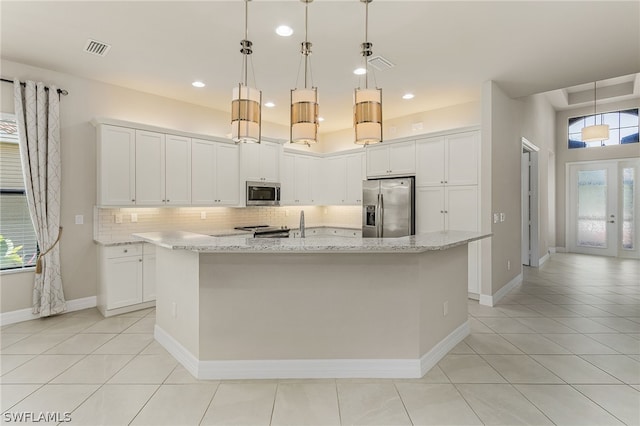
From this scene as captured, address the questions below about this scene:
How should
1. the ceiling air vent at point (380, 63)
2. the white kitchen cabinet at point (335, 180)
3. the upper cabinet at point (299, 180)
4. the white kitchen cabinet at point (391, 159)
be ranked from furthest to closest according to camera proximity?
the white kitchen cabinet at point (335, 180) < the upper cabinet at point (299, 180) < the white kitchen cabinet at point (391, 159) < the ceiling air vent at point (380, 63)

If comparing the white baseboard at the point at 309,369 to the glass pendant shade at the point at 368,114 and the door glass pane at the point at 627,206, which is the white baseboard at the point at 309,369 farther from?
the door glass pane at the point at 627,206

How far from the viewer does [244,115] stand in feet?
7.93

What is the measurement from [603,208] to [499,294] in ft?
18.5

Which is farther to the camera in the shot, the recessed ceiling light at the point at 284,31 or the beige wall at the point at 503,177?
the beige wall at the point at 503,177

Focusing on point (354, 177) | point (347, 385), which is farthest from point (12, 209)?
point (354, 177)

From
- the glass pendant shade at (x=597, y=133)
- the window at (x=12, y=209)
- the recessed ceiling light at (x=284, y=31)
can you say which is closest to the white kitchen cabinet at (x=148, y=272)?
the window at (x=12, y=209)

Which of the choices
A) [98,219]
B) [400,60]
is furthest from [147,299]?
[400,60]

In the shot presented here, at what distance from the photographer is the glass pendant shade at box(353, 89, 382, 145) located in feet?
8.28

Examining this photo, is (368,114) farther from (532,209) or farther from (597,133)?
(597,133)

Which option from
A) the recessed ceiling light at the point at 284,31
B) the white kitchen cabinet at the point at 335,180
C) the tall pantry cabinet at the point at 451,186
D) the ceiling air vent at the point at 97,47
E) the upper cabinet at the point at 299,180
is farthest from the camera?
the white kitchen cabinet at the point at 335,180

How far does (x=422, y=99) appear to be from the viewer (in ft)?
16.5

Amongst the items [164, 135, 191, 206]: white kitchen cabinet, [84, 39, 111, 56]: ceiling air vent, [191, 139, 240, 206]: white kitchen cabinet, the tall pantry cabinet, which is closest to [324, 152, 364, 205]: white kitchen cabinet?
the tall pantry cabinet

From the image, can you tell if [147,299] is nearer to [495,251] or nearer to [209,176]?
[209,176]

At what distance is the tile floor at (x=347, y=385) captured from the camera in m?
2.06
